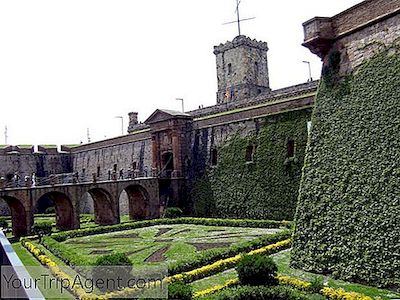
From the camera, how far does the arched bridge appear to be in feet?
79.5

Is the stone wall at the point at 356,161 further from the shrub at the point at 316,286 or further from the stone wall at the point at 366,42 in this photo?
the shrub at the point at 316,286

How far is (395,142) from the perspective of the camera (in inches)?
438

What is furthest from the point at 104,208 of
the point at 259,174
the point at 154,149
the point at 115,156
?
the point at 259,174

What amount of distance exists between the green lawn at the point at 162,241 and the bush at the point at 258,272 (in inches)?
177

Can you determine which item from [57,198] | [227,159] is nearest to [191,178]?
[227,159]

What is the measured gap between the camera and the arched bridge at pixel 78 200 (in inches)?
953

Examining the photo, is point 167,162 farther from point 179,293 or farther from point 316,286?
point 179,293

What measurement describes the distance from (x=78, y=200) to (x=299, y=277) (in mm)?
17201

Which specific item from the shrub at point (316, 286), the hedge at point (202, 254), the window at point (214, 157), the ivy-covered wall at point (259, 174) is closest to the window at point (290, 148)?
the ivy-covered wall at point (259, 174)

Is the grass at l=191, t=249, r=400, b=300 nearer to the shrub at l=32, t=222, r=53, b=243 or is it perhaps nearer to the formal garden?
the formal garden

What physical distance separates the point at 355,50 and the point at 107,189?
1810cm

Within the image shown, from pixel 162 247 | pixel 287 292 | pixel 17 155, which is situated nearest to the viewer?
pixel 287 292

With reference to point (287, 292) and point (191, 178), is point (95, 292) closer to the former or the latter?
point (287, 292)

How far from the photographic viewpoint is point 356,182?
1198cm
